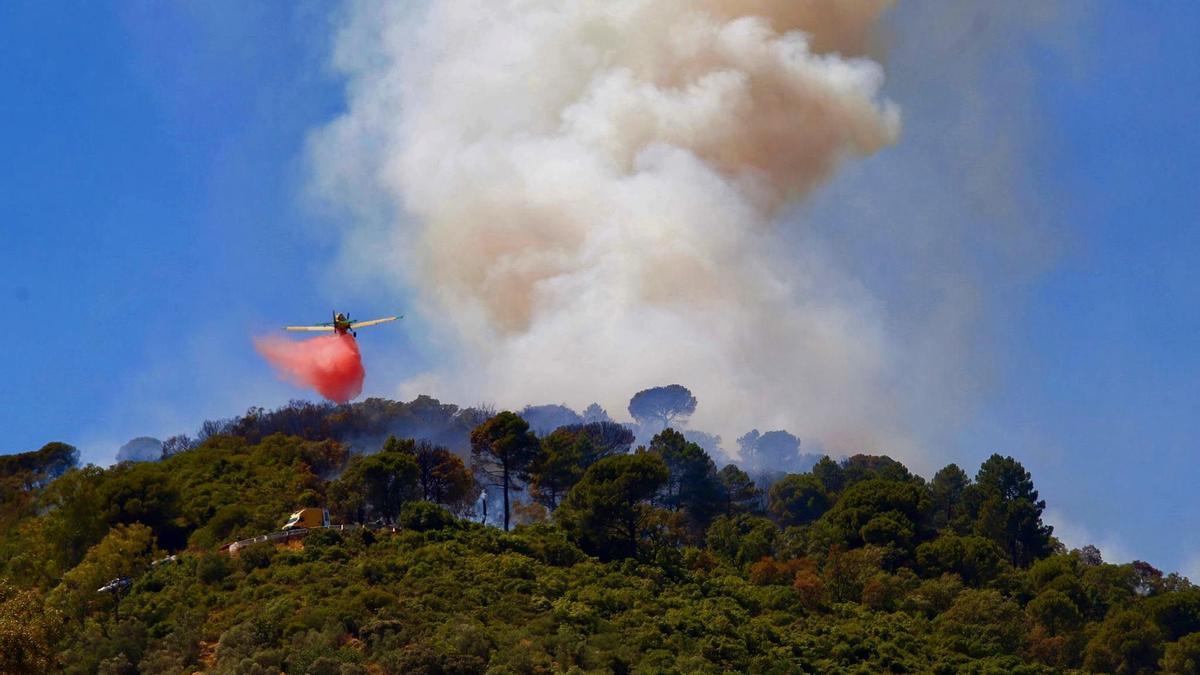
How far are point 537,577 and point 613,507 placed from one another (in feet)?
40.1

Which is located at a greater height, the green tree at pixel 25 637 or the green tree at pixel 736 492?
the green tree at pixel 736 492

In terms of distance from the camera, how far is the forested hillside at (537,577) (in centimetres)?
7288

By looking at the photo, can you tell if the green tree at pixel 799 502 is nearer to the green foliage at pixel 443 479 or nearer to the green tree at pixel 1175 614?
the green tree at pixel 1175 614

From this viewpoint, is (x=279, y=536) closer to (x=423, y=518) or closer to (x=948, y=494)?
(x=423, y=518)

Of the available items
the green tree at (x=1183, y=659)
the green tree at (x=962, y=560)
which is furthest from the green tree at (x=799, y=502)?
the green tree at (x=1183, y=659)

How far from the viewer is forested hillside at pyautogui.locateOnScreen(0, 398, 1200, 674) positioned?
72875mm

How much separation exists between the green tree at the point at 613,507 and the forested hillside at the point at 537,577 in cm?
15

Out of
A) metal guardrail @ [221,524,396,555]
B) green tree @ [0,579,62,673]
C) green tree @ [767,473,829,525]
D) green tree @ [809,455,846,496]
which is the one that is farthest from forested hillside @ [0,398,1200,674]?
green tree @ [809,455,846,496]

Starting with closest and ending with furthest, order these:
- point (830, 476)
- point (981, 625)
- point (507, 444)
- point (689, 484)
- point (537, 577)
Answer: point (537, 577) < point (981, 625) < point (507, 444) < point (689, 484) < point (830, 476)

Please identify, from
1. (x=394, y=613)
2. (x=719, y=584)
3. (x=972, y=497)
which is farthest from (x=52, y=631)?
(x=972, y=497)

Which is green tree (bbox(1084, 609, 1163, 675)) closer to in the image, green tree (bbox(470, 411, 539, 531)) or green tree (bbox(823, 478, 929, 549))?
green tree (bbox(823, 478, 929, 549))

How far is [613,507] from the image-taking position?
96.6 metres

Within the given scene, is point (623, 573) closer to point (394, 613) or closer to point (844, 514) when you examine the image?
point (394, 613)

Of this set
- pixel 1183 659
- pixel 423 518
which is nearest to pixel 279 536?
pixel 423 518
